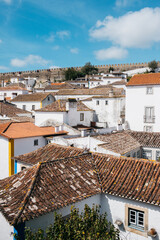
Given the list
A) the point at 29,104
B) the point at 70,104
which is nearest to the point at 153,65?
the point at 29,104

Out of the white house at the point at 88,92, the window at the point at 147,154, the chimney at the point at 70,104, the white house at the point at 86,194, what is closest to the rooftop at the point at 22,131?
the chimney at the point at 70,104

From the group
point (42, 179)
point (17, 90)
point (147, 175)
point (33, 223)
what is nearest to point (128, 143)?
point (147, 175)

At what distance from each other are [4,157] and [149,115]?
1643 cm

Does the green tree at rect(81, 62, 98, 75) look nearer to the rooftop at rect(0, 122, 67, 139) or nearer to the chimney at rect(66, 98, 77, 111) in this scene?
the chimney at rect(66, 98, 77, 111)

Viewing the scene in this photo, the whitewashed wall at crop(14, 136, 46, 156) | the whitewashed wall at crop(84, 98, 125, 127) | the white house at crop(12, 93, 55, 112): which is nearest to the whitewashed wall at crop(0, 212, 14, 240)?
the whitewashed wall at crop(14, 136, 46, 156)

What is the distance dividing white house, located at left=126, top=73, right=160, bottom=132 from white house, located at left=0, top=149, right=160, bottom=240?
55.4 ft

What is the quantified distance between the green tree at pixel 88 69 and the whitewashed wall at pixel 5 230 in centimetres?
7423

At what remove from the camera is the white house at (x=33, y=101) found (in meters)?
39.9

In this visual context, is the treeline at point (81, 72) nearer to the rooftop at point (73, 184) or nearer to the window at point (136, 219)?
the rooftop at point (73, 184)

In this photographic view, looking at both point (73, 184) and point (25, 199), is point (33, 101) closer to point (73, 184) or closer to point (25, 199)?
point (73, 184)

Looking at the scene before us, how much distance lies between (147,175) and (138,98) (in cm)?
1872

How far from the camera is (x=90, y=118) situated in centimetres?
3130

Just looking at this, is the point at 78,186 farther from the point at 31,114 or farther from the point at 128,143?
the point at 31,114

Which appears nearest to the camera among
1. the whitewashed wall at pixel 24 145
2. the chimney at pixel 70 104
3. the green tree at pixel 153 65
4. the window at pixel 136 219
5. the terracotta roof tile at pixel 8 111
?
the window at pixel 136 219
